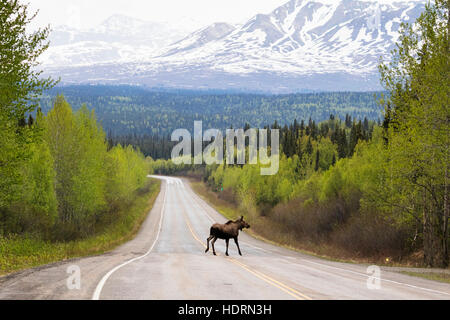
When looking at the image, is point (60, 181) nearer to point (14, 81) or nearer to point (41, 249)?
point (41, 249)

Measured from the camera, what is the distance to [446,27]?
22.0 metres

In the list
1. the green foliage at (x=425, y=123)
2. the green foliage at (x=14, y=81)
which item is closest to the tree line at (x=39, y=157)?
the green foliage at (x=14, y=81)

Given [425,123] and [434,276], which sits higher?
[425,123]

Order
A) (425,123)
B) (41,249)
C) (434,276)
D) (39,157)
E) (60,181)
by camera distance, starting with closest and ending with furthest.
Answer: (434,276), (425,123), (41,249), (39,157), (60,181)

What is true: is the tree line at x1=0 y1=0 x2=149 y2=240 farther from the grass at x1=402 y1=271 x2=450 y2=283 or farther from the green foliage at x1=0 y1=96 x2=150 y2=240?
the grass at x1=402 y1=271 x2=450 y2=283

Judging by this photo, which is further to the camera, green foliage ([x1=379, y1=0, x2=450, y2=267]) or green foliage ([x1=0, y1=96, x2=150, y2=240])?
green foliage ([x1=0, y1=96, x2=150, y2=240])

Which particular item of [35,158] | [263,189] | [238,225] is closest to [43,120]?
[35,158]

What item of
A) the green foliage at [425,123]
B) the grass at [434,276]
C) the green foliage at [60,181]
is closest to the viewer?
the grass at [434,276]

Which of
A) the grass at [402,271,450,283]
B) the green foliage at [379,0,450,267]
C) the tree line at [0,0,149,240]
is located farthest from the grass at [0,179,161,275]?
the green foliage at [379,0,450,267]

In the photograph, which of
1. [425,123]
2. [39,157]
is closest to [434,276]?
[425,123]

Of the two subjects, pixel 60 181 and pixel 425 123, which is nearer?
pixel 425 123

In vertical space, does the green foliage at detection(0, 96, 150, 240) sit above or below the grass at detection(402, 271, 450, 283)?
above

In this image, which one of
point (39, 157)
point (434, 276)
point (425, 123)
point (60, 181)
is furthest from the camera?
point (60, 181)

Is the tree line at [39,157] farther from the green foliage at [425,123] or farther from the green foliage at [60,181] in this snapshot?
the green foliage at [425,123]
